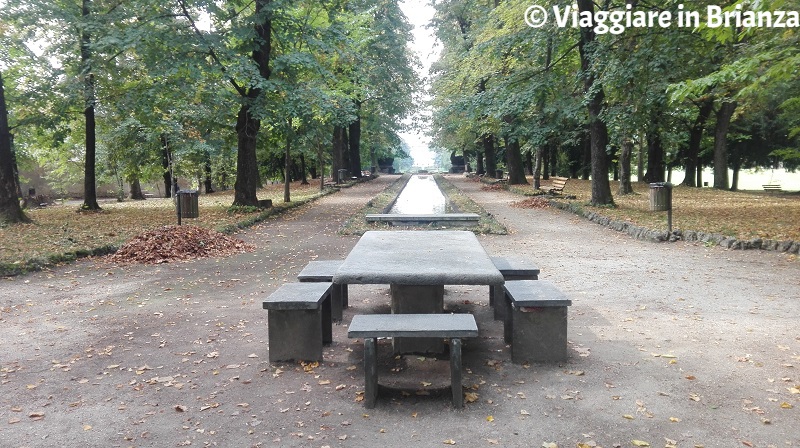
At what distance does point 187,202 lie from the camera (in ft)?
40.0

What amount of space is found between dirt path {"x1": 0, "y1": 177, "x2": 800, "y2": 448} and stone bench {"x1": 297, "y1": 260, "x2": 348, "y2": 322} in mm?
153

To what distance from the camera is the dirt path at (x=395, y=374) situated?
3.34 meters

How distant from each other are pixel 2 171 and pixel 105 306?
8768 millimetres

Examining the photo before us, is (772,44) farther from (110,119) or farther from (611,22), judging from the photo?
(110,119)

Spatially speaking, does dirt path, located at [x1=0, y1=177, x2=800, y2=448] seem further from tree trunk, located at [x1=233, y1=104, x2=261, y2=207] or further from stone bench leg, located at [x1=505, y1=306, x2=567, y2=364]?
tree trunk, located at [x1=233, y1=104, x2=261, y2=207]

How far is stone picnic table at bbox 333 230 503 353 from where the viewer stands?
4.17m

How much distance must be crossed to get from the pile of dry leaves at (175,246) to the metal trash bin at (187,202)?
6.21ft

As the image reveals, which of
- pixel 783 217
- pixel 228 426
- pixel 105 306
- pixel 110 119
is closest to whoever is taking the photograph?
pixel 228 426

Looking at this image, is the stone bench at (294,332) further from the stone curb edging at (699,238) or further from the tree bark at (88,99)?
the tree bark at (88,99)

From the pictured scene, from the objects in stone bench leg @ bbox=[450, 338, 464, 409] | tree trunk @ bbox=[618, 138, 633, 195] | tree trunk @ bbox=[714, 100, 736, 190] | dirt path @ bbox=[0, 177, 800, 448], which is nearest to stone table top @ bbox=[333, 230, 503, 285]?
stone bench leg @ bbox=[450, 338, 464, 409]

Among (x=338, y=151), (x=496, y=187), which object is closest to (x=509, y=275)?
(x=496, y=187)

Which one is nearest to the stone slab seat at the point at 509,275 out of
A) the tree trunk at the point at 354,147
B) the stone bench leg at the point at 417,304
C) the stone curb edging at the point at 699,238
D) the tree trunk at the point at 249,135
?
the stone bench leg at the point at 417,304

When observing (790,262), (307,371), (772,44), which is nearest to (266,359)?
(307,371)

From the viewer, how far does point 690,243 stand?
33.5 feet
